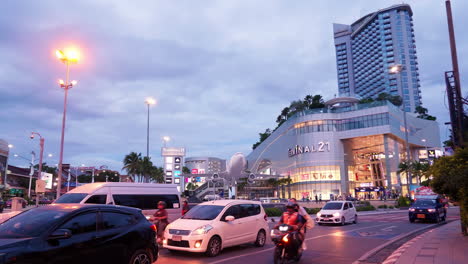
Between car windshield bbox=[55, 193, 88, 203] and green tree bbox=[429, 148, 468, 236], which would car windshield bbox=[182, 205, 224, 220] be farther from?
green tree bbox=[429, 148, 468, 236]

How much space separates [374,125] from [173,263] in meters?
78.7

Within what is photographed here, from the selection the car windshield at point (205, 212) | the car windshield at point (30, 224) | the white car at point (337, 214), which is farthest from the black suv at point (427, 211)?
the car windshield at point (30, 224)

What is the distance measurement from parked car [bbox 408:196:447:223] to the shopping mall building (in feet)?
171

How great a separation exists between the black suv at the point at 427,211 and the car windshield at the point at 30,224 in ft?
75.8

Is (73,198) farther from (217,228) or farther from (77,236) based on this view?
(77,236)

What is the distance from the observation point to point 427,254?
1000 cm

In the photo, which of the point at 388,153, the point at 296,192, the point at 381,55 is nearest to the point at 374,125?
the point at 388,153

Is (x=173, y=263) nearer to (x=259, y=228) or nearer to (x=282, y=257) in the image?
(x=282, y=257)

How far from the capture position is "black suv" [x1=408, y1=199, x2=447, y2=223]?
22688mm

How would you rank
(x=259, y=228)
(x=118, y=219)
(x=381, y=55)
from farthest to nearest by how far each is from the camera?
(x=381, y=55) < (x=259, y=228) < (x=118, y=219)

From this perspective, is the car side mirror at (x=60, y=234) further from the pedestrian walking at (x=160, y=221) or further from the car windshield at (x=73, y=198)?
the car windshield at (x=73, y=198)

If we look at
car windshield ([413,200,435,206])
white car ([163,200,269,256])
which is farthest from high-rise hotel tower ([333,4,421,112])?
white car ([163,200,269,256])

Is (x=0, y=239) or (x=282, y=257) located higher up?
(x=0, y=239)

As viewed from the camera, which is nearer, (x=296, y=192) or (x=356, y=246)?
(x=356, y=246)
